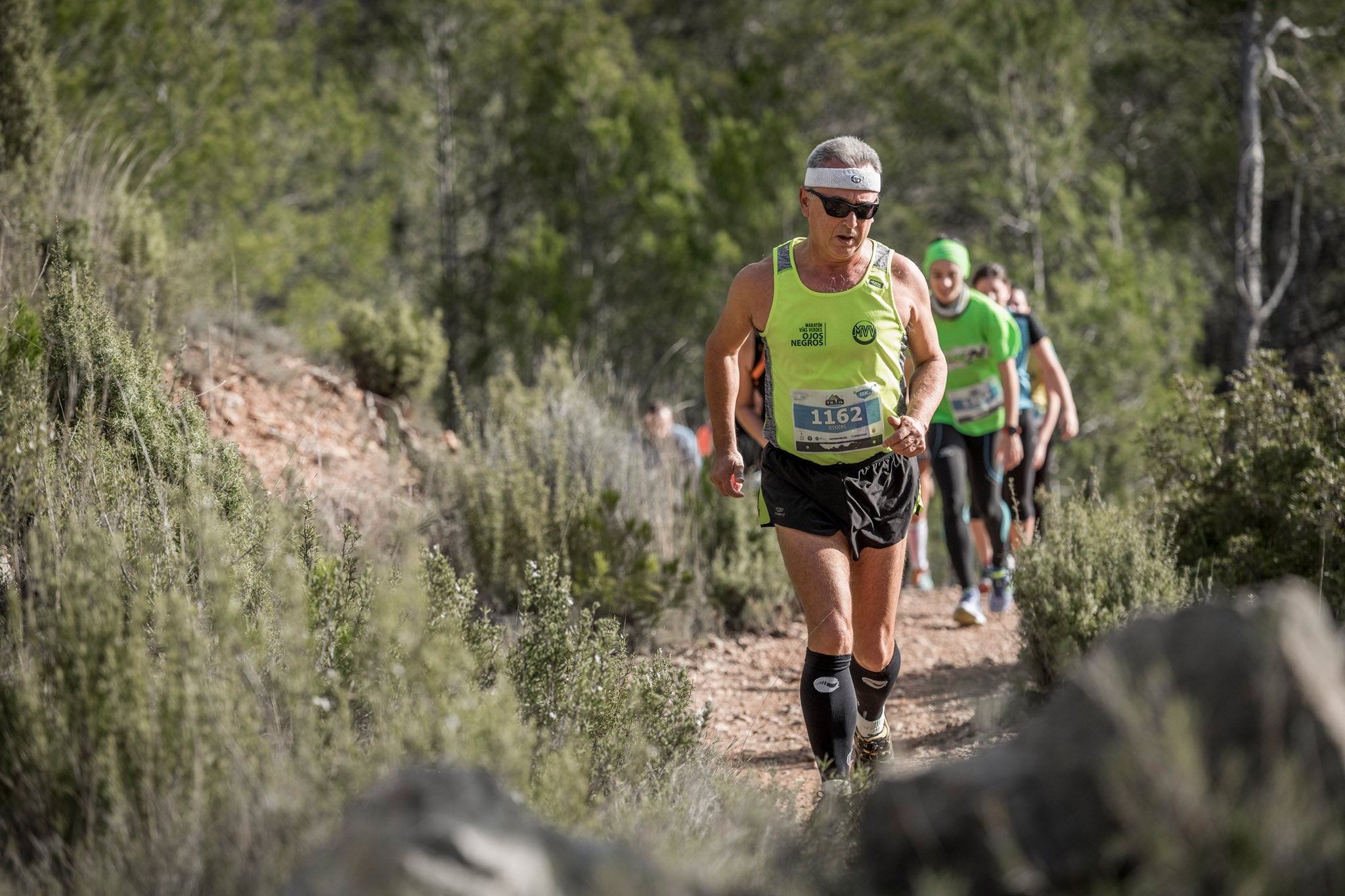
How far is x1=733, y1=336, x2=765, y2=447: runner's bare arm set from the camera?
12.9 ft

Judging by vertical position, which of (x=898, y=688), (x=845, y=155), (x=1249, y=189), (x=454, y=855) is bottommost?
(x=898, y=688)

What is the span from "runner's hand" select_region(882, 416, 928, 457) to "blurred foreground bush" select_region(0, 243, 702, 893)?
2.81ft

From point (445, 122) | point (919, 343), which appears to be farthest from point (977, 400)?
point (445, 122)

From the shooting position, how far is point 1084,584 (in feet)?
14.2

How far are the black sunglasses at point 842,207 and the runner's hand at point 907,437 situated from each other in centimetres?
57

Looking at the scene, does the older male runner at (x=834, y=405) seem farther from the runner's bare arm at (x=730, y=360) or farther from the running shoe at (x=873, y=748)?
the running shoe at (x=873, y=748)

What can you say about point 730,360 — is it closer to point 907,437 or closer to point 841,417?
point 841,417

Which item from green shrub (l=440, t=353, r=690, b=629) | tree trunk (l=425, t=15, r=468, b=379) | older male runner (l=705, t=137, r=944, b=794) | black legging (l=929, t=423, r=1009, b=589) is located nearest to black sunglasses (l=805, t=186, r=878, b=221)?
older male runner (l=705, t=137, r=944, b=794)

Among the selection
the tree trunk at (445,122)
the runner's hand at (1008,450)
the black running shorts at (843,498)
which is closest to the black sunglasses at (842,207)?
the black running shorts at (843,498)

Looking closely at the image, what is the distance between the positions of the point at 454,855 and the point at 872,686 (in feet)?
7.15

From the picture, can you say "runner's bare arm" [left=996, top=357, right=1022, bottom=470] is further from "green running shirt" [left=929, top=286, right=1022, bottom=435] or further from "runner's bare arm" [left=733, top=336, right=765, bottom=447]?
"runner's bare arm" [left=733, top=336, right=765, bottom=447]

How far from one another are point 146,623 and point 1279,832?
2.48 metres

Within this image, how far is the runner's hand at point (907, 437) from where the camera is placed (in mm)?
3039

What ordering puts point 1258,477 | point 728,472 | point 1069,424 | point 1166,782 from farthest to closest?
point 1069,424 < point 1258,477 < point 728,472 < point 1166,782
